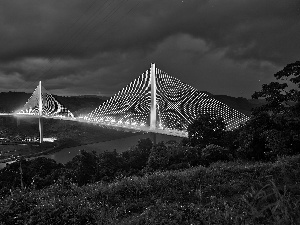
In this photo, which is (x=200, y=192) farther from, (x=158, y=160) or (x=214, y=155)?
(x=158, y=160)

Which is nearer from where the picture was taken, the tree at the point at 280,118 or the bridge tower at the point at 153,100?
the tree at the point at 280,118

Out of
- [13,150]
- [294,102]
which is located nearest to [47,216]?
[294,102]

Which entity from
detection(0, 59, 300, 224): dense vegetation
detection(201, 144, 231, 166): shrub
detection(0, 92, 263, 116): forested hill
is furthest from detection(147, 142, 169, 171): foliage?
detection(0, 92, 263, 116): forested hill

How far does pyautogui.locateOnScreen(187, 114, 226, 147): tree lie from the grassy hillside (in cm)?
1781

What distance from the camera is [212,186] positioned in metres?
6.53

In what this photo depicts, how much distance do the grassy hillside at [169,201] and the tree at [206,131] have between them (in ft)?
58.4

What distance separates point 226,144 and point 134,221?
880 inches

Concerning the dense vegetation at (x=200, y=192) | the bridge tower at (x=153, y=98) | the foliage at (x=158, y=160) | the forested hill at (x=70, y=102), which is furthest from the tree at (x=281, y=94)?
the forested hill at (x=70, y=102)

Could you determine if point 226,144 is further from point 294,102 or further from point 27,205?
point 27,205

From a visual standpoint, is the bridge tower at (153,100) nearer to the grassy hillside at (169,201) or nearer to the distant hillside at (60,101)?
the grassy hillside at (169,201)

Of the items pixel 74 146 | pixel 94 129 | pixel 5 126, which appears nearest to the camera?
pixel 74 146

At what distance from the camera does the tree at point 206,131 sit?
25953 millimetres

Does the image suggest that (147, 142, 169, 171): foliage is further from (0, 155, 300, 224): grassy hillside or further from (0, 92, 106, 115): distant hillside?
(0, 92, 106, 115): distant hillside

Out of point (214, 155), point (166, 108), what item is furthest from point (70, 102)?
point (214, 155)
